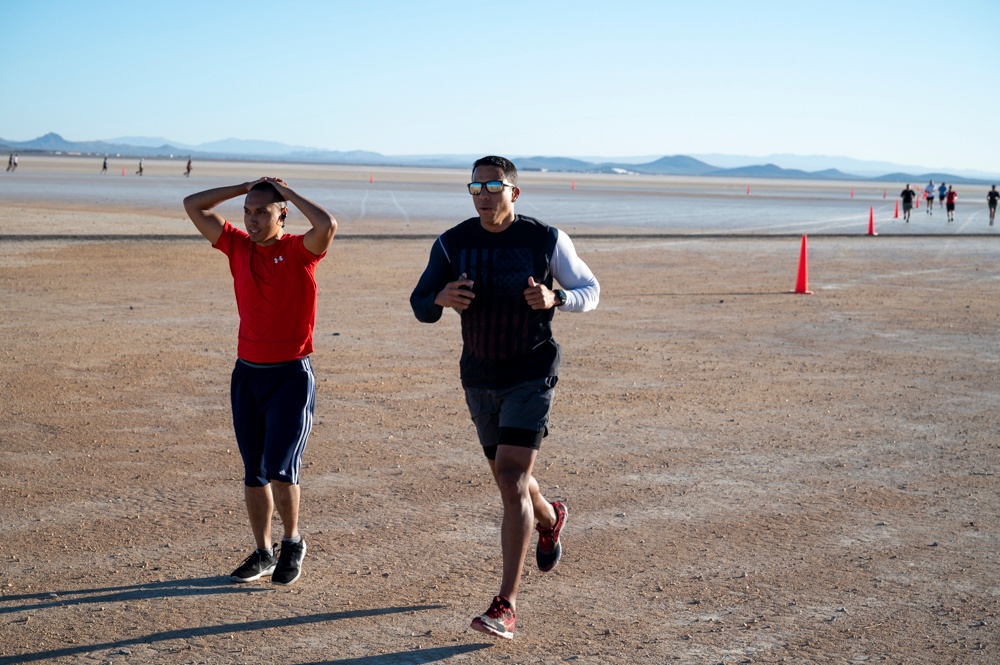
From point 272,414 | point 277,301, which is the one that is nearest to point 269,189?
point 277,301

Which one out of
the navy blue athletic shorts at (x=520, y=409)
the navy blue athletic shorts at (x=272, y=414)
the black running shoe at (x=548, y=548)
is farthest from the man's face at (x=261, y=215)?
the black running shoe at (x=548, y=548)

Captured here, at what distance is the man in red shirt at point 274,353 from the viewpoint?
523cm

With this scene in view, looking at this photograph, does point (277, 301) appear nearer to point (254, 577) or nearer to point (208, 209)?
point (208, 209)

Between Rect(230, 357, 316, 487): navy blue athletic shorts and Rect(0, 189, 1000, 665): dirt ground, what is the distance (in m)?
0.58

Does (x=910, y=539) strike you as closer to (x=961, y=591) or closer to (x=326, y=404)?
(x=961, y=591)

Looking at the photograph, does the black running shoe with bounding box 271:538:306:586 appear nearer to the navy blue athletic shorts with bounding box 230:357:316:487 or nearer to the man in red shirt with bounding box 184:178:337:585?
the man in red shirt with bounding box 184:178:337:585

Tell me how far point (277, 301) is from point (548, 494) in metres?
2.36

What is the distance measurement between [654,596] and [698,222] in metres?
36.4

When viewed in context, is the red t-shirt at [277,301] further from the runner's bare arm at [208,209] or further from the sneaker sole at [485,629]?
the sneaker sole at [485,629]

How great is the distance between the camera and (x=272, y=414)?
5.24 metres

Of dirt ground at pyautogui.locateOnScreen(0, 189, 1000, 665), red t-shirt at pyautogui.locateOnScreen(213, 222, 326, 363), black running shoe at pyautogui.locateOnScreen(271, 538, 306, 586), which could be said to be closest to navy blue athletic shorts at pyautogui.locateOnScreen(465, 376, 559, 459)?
dirt ground at pyautogui.locateOnScreen(0, 189, 1000, 665)

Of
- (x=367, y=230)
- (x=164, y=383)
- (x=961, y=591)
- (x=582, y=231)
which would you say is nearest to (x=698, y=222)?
(x=582, y=231)

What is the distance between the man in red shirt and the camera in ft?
17.1

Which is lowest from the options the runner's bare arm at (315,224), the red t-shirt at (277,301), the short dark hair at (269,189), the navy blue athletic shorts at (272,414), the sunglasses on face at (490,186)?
the navy blue athletic shorts at (272,414)
